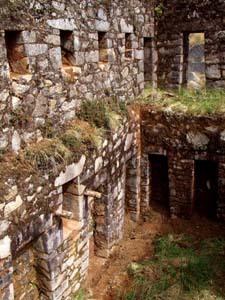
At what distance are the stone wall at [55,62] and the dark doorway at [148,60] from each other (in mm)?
1301

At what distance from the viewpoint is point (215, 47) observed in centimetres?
770

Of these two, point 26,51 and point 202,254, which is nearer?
point 26,51

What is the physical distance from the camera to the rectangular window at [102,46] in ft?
19.6

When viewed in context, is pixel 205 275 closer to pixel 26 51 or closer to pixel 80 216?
pixel 80 216

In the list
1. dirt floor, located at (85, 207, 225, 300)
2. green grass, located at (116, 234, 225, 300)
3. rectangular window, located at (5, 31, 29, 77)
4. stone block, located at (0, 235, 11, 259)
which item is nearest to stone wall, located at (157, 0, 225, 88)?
dirt floor, located at (85, 207, 225, 300)

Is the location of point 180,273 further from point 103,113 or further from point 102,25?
point 102,25

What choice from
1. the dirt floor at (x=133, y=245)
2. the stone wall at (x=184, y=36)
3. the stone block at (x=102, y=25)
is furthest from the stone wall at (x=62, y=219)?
the stone wall at (x=184, y=36)

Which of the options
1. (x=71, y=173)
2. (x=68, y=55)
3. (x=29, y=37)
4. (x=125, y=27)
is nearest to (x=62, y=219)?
(x=71, y=173)

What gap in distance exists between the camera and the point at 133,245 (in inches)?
277

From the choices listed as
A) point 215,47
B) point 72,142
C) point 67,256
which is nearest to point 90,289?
point 67,256

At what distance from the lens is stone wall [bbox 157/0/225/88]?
764 cm

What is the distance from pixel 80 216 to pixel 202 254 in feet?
8.01

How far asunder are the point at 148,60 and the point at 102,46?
238 centimetres

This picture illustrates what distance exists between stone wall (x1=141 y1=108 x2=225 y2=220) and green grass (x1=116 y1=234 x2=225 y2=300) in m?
0.91
